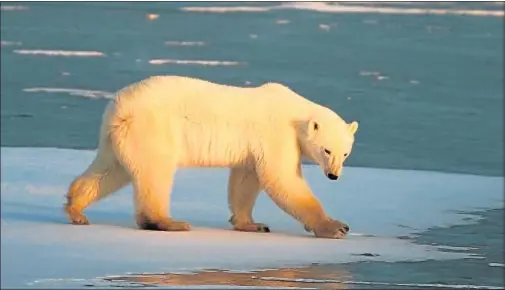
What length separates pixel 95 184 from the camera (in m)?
6.36

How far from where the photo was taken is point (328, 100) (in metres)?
11.9

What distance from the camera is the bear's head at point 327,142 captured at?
6254 millimetres

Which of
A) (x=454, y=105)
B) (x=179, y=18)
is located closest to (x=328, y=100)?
(x=454, y=105)

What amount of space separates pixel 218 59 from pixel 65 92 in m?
2.17

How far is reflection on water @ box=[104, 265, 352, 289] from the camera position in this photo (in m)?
4.67

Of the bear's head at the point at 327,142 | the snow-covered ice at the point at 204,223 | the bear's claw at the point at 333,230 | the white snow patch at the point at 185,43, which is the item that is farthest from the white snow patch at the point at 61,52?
the bear's claw at the point at 333,230

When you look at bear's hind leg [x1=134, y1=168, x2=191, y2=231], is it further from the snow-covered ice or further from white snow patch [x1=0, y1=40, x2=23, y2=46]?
white snow patch [x1=0, y1=40, x2=23, y2=46]

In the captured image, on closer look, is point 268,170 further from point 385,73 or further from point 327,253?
point 385,73

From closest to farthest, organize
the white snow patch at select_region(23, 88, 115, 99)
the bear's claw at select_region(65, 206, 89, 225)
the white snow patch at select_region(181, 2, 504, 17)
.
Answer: the bear's claw at select_region(65, 206, 89, 225) < the white snow patch at select_region(23, 88, 115, 99) < the white snow patch at select_region(181, 2, 504, 17)

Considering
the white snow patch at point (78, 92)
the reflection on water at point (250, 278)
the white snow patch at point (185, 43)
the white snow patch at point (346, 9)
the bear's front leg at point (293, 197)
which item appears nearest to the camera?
the reflection on water at point (250, 278)

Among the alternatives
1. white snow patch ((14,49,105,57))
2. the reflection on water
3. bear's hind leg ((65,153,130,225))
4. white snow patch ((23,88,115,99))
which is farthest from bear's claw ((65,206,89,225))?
white snow patch ((14,49,105,57))

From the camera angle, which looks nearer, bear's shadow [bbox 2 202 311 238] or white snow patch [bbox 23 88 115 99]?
bear's shadow [bbox 2 202 311 238]

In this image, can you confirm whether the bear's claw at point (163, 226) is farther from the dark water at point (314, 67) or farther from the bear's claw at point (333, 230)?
the dark water at point (314, 67)

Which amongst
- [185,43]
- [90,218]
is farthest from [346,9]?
[90,218]
